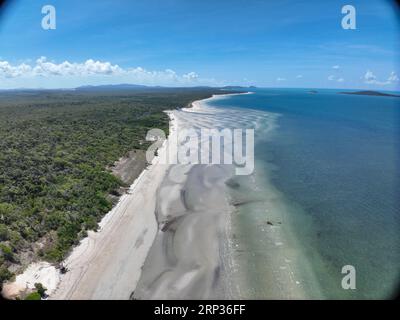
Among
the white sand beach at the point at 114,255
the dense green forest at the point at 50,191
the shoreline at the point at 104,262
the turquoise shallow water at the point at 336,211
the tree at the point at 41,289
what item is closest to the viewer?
the tree at the point at 41,289

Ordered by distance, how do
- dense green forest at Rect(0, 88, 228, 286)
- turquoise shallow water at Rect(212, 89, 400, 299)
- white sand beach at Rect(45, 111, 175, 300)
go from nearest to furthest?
white sand beach at Rect(45, 111, 175, 300) → turquoise shallow water at Rect(212, 89, 400, 299) → dense green forest at Rect(0, 88, 228, 286)

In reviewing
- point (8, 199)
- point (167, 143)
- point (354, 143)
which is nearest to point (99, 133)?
point (167, 143)

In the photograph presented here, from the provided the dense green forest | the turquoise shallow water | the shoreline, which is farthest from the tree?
the turquoise shallow water

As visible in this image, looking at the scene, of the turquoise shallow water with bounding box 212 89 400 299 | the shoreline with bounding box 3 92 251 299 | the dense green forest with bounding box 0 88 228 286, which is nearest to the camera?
the shoreline with bounding box 3 92 251 299

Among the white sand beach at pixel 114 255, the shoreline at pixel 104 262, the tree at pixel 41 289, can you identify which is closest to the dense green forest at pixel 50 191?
the shoreline at pixel 104 262

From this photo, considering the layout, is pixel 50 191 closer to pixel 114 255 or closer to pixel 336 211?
pixel 114 255

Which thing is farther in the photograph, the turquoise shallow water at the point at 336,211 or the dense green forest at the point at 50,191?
the dense green forest at the point at 50,191

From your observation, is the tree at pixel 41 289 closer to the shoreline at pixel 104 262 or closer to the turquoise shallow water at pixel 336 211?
the shoreline at pixel 104 262

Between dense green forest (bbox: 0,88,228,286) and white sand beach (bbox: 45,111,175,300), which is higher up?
dense green forest (bbox: 0,88,228,286)

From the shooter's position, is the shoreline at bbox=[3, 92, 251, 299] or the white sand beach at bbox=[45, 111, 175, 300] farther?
the white sand beach at bbox=[45, 111, 175, 300]

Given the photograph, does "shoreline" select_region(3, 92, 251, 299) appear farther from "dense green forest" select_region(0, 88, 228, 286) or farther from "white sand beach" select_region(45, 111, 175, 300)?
"dense green forest" select_region(0, 88, 228, 286)

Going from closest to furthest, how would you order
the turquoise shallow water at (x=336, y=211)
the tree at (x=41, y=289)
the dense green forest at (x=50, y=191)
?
the tree at (x=41, y=289) → the turquoise shallow water at (x=336, y=211) → the dense green forest at (x=50, y=191)
